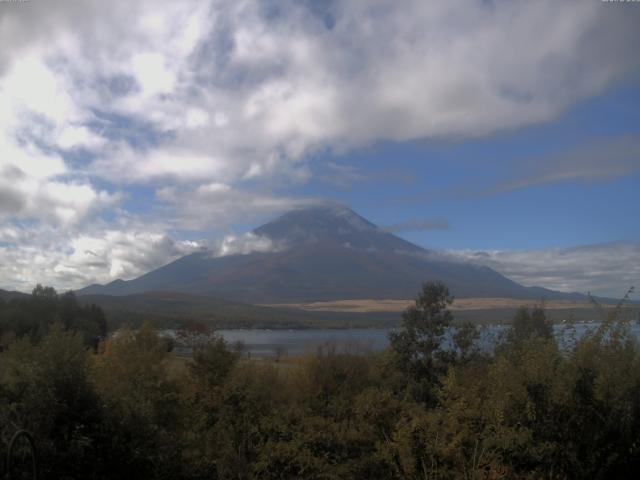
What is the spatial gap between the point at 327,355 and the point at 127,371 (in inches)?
303

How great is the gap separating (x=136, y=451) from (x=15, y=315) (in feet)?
156

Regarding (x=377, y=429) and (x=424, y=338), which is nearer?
(x=377, y=429)

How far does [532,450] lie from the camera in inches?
321

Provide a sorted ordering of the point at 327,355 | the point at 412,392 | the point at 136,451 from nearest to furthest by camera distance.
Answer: the point at 136,451 → the point at 412,392 → the point at 327,355

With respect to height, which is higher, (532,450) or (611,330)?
(611,330)

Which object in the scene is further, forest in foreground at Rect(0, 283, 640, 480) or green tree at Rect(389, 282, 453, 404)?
green tree at Rect(389, 282, 453, 404)

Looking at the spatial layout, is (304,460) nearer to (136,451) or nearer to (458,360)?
(136,451)

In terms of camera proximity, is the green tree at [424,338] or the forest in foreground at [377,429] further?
the green tree at [424,338]

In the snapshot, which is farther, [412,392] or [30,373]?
[412,392]

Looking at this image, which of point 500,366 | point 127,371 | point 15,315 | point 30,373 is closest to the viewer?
point 30,373

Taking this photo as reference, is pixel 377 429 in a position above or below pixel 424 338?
below

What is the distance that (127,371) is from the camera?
578 inches

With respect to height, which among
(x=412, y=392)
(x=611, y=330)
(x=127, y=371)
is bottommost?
(x=412, y=392)

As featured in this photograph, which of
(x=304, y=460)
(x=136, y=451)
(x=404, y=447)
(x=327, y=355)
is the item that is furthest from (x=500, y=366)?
(x=327, y=355)
